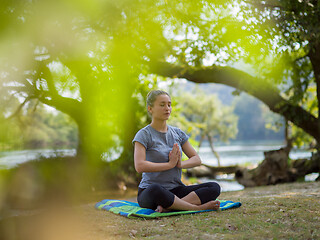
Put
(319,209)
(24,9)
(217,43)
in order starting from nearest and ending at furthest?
(319,209) < (24,9) < (217,43)

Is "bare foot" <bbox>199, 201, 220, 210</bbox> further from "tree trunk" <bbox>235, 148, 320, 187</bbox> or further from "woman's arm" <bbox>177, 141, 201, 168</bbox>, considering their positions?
"tree trunk" <bbox>235, 148, 320, 187</bbox>

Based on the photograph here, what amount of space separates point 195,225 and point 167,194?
560 mm

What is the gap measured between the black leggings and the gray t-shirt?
0.31 feet

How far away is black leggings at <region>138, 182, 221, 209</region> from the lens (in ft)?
11.5

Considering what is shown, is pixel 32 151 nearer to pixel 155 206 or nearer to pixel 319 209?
pixel 155 206

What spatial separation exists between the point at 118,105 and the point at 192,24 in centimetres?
236

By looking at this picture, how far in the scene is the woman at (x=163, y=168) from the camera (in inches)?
138

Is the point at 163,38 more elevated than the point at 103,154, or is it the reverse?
the point at 163,38

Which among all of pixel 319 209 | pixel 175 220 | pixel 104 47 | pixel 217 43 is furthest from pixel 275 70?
pixel 175 220

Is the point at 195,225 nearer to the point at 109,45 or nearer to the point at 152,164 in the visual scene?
the point at 152,164

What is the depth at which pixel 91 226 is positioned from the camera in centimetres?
324

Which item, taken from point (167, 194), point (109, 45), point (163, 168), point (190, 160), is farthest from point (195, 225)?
point (109, 45)

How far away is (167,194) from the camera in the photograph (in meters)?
3.49

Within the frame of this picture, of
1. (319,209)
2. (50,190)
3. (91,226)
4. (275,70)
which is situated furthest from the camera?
(275,70)
